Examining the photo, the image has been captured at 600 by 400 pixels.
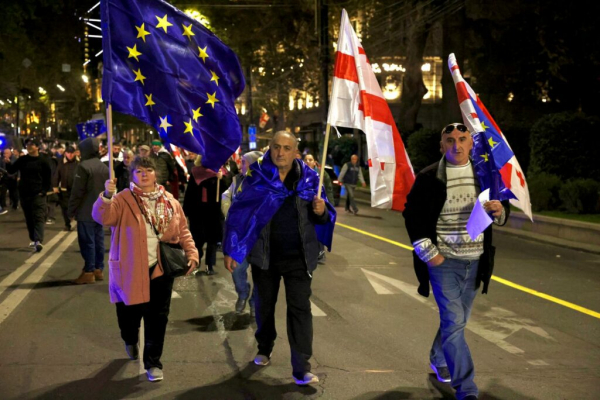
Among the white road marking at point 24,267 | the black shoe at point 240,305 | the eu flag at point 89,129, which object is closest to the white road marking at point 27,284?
the white road marking at point 24,267

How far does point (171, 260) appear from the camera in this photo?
19.2 feet

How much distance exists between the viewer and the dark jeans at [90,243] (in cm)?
977

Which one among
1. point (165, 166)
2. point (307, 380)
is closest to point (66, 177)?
point (165, 166)

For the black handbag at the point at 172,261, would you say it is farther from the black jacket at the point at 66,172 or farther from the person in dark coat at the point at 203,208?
the black jacket at the point at 66,172

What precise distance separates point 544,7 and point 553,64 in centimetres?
231

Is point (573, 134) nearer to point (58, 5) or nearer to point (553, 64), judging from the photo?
point (553, 64)

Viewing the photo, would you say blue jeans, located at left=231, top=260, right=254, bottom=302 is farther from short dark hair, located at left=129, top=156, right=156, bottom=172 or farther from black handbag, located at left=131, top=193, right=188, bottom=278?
short dark hair, located at left=129, top=156, right=156, bottom=172

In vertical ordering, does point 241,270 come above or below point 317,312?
above

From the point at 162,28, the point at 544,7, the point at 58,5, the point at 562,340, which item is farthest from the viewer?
the point at 58,5

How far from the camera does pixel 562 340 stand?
7.26m

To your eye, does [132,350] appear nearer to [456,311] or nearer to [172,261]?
[172,261]

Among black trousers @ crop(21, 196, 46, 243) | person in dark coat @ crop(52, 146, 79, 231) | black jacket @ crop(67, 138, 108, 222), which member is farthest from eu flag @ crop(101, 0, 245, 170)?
person in dark coat @ crop(52, 146, 79, 231)

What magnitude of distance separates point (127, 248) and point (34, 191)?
7.83m

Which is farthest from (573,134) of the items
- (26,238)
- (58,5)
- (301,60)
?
(301,60)
